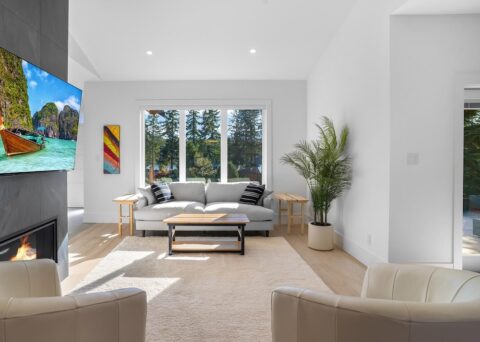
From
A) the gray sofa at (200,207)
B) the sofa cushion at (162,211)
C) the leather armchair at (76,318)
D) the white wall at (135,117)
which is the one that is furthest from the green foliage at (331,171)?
the leather armchair at (76,318)

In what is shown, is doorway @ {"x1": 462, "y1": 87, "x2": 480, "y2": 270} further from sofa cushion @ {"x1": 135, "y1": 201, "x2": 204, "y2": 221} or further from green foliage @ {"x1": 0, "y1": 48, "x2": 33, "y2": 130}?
green foliage @ {"x1": 0, "y1": 48, "x2": 33, "y2": 130}

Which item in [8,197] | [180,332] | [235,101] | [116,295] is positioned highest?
[235,101]

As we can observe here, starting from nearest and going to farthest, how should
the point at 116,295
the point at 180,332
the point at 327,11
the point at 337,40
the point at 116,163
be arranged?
the point at 116,295 → the point at 180,332 → the point at 327,11 → the point at 337,40 → the point at 116,163

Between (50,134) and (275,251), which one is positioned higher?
(50,134)

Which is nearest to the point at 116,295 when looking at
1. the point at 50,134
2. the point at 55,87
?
the point at 50,134

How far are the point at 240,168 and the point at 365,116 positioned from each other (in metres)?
3.07

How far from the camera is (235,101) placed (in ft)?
19.4

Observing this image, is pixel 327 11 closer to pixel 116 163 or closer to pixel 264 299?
pixel 264 299

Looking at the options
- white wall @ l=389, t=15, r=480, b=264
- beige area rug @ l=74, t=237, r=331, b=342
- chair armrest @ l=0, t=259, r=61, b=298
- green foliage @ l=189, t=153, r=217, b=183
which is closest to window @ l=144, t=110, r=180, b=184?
green foliage @ l=189, t=153, r=217, b=183

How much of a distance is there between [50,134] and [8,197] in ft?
2.04

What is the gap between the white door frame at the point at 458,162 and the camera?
299 centimetres

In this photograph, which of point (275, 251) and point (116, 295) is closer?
point (116, 295)

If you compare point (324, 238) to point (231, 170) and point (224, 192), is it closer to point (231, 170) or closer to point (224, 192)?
point (224, 192)

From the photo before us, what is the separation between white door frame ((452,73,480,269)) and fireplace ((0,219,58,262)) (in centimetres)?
403
